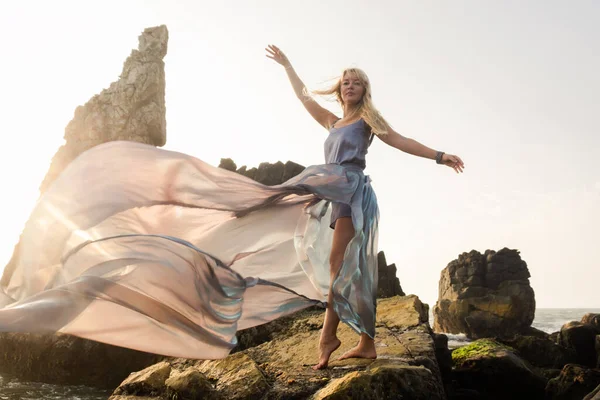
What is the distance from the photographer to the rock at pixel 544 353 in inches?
573

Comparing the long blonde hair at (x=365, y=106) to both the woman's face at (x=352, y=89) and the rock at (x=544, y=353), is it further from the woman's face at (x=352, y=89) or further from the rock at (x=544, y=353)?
the rock at (x=544, y=353)

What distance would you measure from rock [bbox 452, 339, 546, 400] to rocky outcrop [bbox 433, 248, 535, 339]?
132 ft

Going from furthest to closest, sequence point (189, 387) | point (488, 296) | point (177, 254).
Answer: point (488, 296) < point (189, 387) < point (177, 254)

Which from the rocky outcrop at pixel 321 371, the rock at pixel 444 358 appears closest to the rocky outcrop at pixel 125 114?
the rock at pixel 444 358

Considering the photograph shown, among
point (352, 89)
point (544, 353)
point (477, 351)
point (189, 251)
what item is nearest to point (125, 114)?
point (544, 353)

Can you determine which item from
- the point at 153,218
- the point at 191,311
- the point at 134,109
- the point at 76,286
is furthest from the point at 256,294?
the point at 134,109

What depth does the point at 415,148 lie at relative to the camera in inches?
163

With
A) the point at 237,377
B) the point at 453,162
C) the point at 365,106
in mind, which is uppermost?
the point at 365,106

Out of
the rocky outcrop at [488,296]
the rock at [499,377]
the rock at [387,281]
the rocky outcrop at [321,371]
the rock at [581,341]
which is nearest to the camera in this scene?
the rocky outcrop at [321,371]

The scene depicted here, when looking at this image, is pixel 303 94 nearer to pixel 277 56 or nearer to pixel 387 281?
pixel 277 56

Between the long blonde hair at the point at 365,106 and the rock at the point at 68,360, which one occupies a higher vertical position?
the long blonde hair at the point at 365,106

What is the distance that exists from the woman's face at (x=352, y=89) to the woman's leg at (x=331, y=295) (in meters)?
1.10

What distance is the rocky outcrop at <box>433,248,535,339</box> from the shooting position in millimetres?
45219

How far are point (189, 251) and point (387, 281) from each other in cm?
1039
